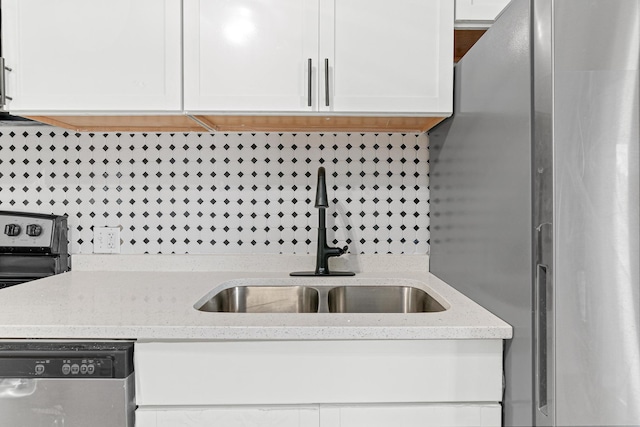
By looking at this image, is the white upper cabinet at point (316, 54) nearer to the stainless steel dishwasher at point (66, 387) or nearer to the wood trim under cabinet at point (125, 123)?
the wood trim under cabinet at point (125, 123)

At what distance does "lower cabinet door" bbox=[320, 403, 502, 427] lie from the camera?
107 cm

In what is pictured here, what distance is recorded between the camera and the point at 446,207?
1549 millimetres

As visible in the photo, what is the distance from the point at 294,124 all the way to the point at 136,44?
23.2 inches

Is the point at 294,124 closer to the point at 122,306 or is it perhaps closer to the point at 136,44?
the point at 136,44

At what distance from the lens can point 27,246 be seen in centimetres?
169

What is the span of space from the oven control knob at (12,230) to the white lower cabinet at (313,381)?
100cm

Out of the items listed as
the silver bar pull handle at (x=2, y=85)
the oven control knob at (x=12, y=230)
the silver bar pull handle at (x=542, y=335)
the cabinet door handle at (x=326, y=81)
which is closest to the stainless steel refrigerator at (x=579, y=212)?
the silver bar pull handle at (x=542, y=335)

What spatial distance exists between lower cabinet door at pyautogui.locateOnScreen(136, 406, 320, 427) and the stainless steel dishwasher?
0.07m

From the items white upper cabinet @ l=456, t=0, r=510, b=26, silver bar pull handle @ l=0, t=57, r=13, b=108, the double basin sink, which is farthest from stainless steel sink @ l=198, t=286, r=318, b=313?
white upper cabinet @ l=456, t=0, r=510, b=26

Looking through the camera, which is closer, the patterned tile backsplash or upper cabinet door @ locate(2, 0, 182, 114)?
upper cabinet door @ locate(2, 0, 182, 114)

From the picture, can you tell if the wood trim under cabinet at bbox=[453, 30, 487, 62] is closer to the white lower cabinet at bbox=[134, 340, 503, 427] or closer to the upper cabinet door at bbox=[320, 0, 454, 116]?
the upper cabinet door at bbox=[320, 0, 454, 116]

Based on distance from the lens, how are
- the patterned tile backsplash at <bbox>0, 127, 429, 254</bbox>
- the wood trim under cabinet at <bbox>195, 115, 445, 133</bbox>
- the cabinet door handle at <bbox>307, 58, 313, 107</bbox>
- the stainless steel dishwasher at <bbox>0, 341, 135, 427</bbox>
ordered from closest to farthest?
the stainless steel dishwasher at <bbox>0, 341, 135, 427</bbox> → the cabinet door handle at <bbox>307, 58, 313, 107</bbox> → the wood trim under cabinet at <bbox>195, 115, 445, 133</bbox> → the patterned tile backsplash at <bbox>0, 127, 429, 254</bbox>

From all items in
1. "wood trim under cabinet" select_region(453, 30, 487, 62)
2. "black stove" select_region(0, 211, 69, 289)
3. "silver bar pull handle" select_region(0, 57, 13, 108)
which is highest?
"wood trim under cabinet" select_region(453, 30, 487, 62)

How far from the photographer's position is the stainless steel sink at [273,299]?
163 cm
